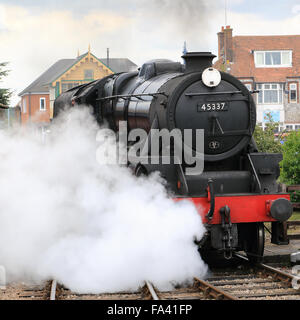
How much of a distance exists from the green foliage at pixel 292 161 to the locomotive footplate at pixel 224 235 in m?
6.07

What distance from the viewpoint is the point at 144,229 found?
6875mm

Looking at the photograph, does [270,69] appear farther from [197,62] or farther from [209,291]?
[209,291]

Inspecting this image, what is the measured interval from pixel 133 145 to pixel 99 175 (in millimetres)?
641

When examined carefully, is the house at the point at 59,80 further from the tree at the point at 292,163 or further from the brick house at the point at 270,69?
the tree at the point at 292,163

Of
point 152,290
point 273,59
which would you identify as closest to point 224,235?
point 152,290

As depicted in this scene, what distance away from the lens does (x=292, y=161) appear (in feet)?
41.8

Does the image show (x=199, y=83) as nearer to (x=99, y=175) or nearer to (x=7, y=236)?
(x=99, y=175)

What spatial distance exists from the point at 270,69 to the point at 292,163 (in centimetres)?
2115

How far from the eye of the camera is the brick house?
3241 centimetres

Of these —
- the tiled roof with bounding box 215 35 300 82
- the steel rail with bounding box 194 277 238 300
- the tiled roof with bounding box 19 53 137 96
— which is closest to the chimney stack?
the tiled roof with bounding box 215 35 300 82

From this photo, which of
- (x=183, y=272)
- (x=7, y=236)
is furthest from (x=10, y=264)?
(x=183, y=272)

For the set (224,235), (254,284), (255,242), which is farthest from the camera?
(255,242)

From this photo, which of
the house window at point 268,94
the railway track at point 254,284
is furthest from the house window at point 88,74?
the railway track at point 254,284

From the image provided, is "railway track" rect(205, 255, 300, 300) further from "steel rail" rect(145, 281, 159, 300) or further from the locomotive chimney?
the locomotive chimney
